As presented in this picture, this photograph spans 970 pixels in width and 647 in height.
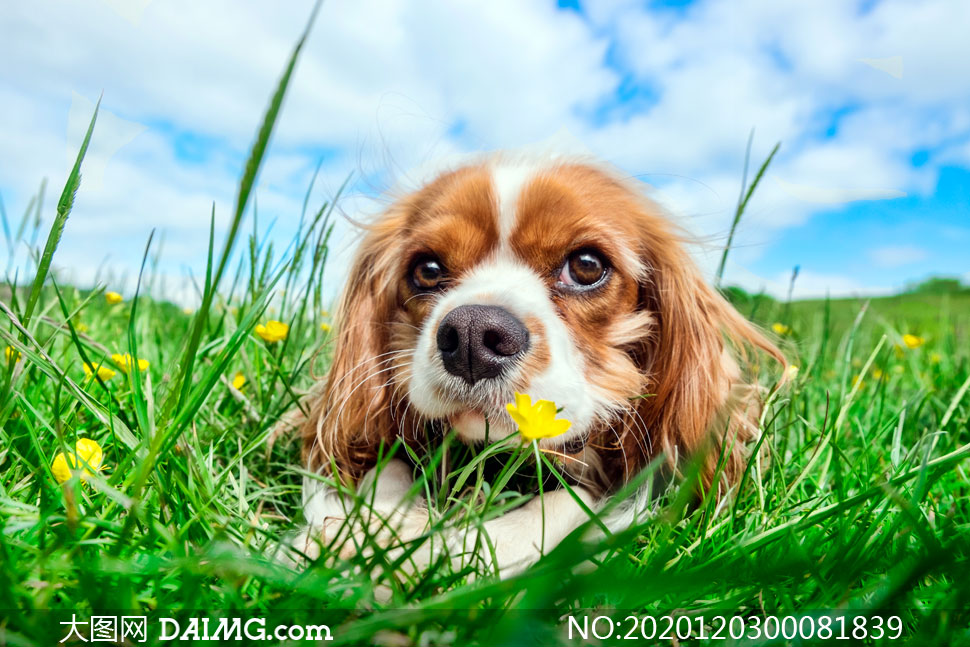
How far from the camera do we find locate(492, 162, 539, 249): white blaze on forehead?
1.68 metres

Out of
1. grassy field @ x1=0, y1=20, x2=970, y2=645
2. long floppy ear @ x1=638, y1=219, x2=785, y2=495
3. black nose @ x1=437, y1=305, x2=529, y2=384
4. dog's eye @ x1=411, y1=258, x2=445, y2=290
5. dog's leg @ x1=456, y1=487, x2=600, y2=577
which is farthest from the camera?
dog's eye @ x1=411, y1=258, x2=445, y2=290

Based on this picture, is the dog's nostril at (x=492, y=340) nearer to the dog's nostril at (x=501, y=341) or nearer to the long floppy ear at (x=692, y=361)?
the dog's nostril at (x=501, y=341)

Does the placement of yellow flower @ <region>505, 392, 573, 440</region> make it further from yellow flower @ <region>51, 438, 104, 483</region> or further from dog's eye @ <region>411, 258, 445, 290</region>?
dog's eye @ <region>411, 258, 445, 290</region>

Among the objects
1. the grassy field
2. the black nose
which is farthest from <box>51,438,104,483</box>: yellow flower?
the black nose

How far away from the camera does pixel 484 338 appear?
53.9 inches

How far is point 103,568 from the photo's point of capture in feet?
2.51

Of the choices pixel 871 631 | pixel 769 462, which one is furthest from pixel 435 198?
pixel 871 631

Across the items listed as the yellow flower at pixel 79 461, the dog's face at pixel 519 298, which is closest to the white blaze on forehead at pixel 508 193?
the dog's face at pixel 519 298

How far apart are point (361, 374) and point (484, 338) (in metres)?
0.58

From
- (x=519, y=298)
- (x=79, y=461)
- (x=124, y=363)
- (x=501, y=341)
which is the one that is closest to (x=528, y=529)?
(x=501, y=341)

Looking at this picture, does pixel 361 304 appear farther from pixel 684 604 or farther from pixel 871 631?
pixel 871 631

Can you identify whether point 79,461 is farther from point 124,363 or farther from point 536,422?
point 536,422

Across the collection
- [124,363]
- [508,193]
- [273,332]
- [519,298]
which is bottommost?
[124,363]

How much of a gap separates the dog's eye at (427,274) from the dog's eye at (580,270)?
0.34 metres
